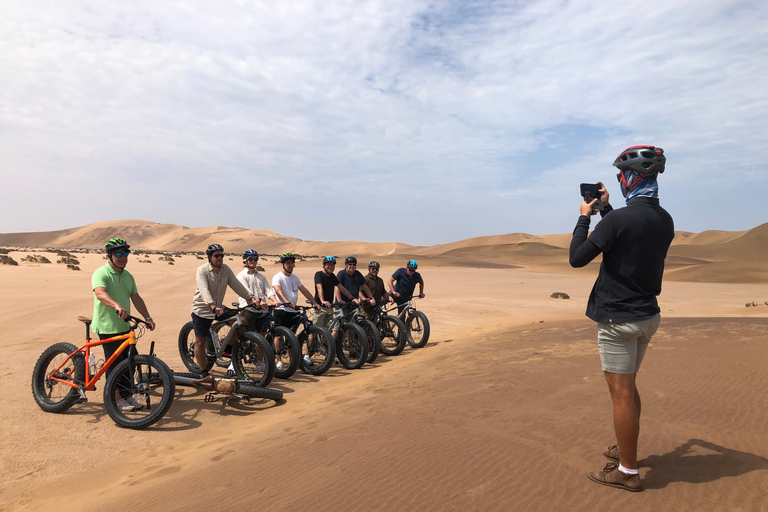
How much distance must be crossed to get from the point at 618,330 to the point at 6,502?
4888mm

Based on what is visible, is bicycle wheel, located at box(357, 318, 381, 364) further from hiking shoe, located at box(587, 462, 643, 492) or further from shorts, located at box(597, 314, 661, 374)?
shorts, located at box(597, 314, 661, 374)

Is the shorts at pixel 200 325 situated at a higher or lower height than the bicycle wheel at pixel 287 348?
higher

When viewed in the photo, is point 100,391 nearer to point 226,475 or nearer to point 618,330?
point 226,475

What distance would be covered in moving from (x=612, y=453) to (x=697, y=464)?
0.57 metres

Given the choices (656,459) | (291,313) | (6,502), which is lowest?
(6,502)

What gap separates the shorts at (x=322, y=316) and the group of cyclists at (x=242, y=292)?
19 millimetres

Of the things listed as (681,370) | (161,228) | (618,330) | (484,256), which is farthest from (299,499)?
(161,228)

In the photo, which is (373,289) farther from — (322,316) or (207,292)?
(207,292)

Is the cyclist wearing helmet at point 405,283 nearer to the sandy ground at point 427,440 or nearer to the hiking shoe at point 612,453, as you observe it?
the sandy ground at point 427,440

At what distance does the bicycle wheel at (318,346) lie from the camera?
311 inches

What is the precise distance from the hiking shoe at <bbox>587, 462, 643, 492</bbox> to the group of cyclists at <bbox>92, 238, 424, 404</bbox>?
15.0ft

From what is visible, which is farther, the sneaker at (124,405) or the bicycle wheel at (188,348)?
the bicycle wheel at (188,348)

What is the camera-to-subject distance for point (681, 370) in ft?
20.6

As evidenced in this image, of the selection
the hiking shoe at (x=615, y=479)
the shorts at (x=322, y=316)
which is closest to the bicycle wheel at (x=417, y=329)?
the shorts at (x=322, y=316)
